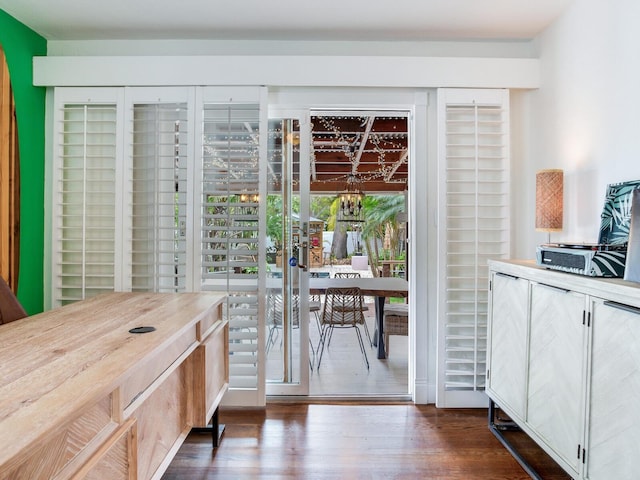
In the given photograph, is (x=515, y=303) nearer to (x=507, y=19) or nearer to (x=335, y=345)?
(x=507, y=19)

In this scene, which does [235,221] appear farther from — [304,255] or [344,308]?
[344,308]

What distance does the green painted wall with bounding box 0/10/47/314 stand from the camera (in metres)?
2.49

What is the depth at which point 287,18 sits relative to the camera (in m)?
2.48

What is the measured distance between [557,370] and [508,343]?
0.44 meters

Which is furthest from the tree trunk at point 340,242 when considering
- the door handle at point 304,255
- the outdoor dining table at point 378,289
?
the door handle at point 304,255

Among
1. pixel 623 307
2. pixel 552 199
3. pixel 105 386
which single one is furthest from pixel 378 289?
pixel 105 386

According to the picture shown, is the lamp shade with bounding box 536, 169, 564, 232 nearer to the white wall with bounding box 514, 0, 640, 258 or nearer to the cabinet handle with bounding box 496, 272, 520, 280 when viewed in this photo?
the white wall with bounding box 514, 0, 640, 258

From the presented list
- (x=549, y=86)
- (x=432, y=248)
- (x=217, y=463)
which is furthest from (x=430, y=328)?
(x=549, y=86)

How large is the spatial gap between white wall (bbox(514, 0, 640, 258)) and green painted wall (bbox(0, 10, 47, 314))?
3.30 m

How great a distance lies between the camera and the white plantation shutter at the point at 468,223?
2660 millimetres

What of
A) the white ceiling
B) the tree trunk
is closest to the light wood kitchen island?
the white ceiling

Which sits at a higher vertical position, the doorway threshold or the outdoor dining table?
the outdoor dining table

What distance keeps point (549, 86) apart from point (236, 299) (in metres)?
2.49

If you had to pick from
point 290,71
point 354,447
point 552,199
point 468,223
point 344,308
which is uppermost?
point 290,71
